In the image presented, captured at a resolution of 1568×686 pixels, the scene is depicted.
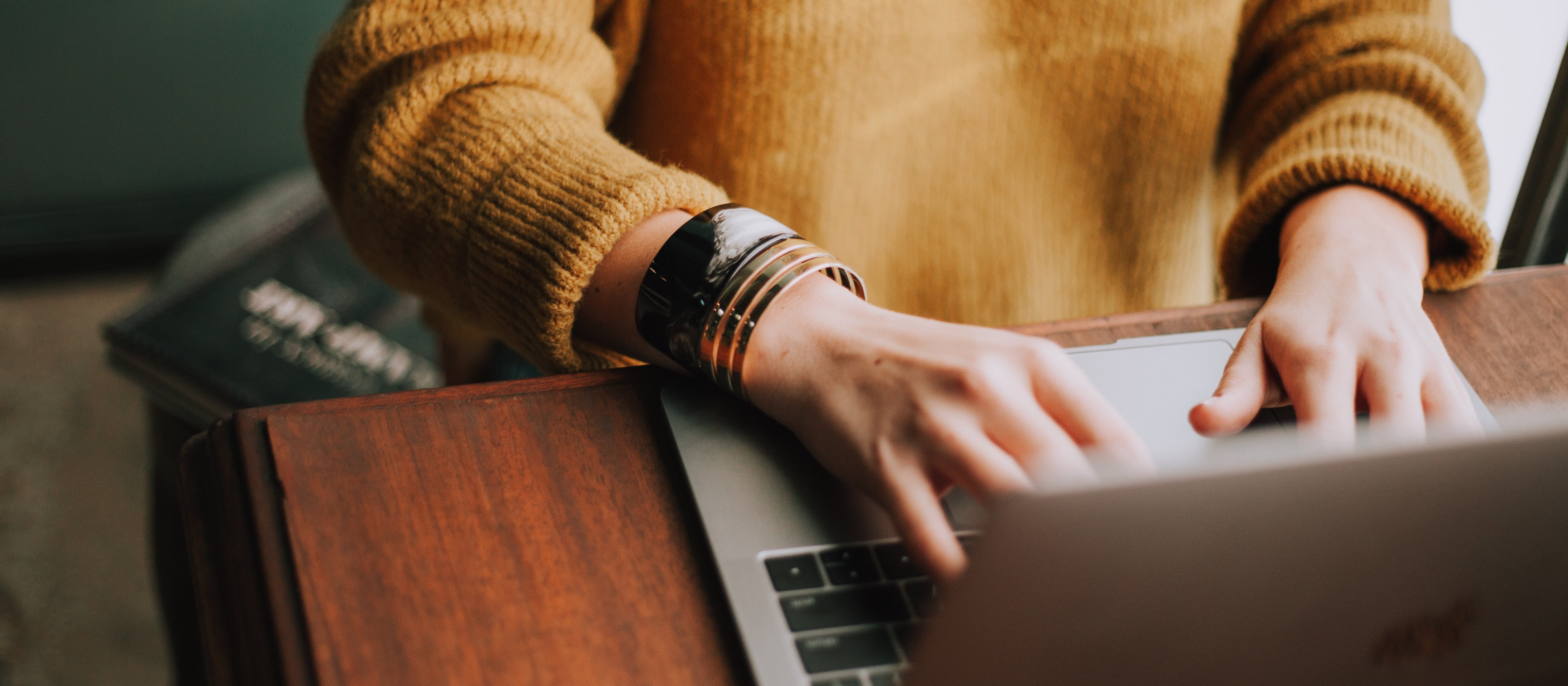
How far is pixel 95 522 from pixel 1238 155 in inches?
57.5

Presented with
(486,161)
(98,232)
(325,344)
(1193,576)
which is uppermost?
(98,232)


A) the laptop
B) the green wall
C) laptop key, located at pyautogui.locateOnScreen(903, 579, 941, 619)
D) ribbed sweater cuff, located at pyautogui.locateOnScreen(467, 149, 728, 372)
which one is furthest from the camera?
the green wall

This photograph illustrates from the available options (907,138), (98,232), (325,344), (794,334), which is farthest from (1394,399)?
(98,232)

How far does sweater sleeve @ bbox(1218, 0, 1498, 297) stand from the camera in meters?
0.53

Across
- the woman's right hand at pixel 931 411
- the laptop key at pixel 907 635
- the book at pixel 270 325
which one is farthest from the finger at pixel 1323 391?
the book at pixel 270 325

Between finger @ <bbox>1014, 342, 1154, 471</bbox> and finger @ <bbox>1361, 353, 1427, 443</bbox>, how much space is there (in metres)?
0.13

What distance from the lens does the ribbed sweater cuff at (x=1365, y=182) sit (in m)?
0.52

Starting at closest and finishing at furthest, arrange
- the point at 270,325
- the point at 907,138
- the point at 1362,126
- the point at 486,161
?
1. the point at 486,161
2. the point at 1362,126
3. the point at 907,138
4. the point at 270,325

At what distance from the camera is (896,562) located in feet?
1.14

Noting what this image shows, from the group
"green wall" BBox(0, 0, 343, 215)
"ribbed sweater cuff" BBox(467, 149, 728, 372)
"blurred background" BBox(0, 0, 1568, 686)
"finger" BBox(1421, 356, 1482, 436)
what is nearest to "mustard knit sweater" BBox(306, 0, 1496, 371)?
"ribbed sweater cuff" BBox(467, 149, 728, 372)

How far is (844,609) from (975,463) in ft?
0.24

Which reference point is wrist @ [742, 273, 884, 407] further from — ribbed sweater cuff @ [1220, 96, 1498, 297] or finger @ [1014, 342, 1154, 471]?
ribbed sweater cuff @ [1220, 96, 1498, 297]

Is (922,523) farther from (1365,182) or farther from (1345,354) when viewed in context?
(1365,182)

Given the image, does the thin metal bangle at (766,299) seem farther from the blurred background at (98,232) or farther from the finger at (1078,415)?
the blurred background at (98,232)
